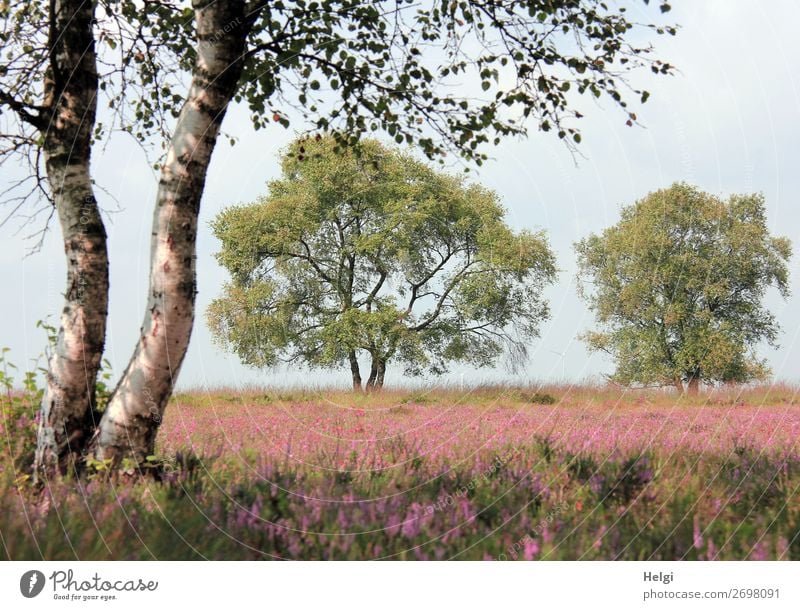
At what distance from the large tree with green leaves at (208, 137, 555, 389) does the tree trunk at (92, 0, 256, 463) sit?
67.9ft

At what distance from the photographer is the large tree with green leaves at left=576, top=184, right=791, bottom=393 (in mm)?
34281

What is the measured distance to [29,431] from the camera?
8.04 metres

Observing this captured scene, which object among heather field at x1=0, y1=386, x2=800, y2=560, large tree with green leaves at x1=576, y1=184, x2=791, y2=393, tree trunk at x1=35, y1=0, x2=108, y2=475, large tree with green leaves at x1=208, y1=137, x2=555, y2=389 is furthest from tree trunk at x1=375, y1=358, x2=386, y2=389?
tree trunk at x1=35, y1=0, x2=108, y2=475

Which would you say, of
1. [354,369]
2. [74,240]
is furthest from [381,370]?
[74,240]

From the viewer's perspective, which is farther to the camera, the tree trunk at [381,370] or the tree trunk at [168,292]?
the tree trunk at [381,370]

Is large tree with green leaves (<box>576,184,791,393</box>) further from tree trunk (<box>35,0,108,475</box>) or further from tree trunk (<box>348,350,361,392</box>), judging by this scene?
tree trunk (<box>35,0,108,475</box>)

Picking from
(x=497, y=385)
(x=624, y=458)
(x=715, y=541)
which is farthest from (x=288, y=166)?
(x=715, y=541)

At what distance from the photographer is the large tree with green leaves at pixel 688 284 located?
34281 mm

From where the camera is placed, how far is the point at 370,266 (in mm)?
31938

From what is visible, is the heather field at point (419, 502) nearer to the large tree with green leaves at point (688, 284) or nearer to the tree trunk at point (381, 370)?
the tree trunk at point (381, 370)

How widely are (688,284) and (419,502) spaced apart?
31.6 metres

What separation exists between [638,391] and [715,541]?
57.9 ft

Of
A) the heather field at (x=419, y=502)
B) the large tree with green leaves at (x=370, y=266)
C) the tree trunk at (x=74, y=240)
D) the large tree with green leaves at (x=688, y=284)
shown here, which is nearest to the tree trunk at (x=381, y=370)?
the large tree with green leaves at (x=370, y=266)

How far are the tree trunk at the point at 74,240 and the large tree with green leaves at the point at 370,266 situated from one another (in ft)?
65.6
